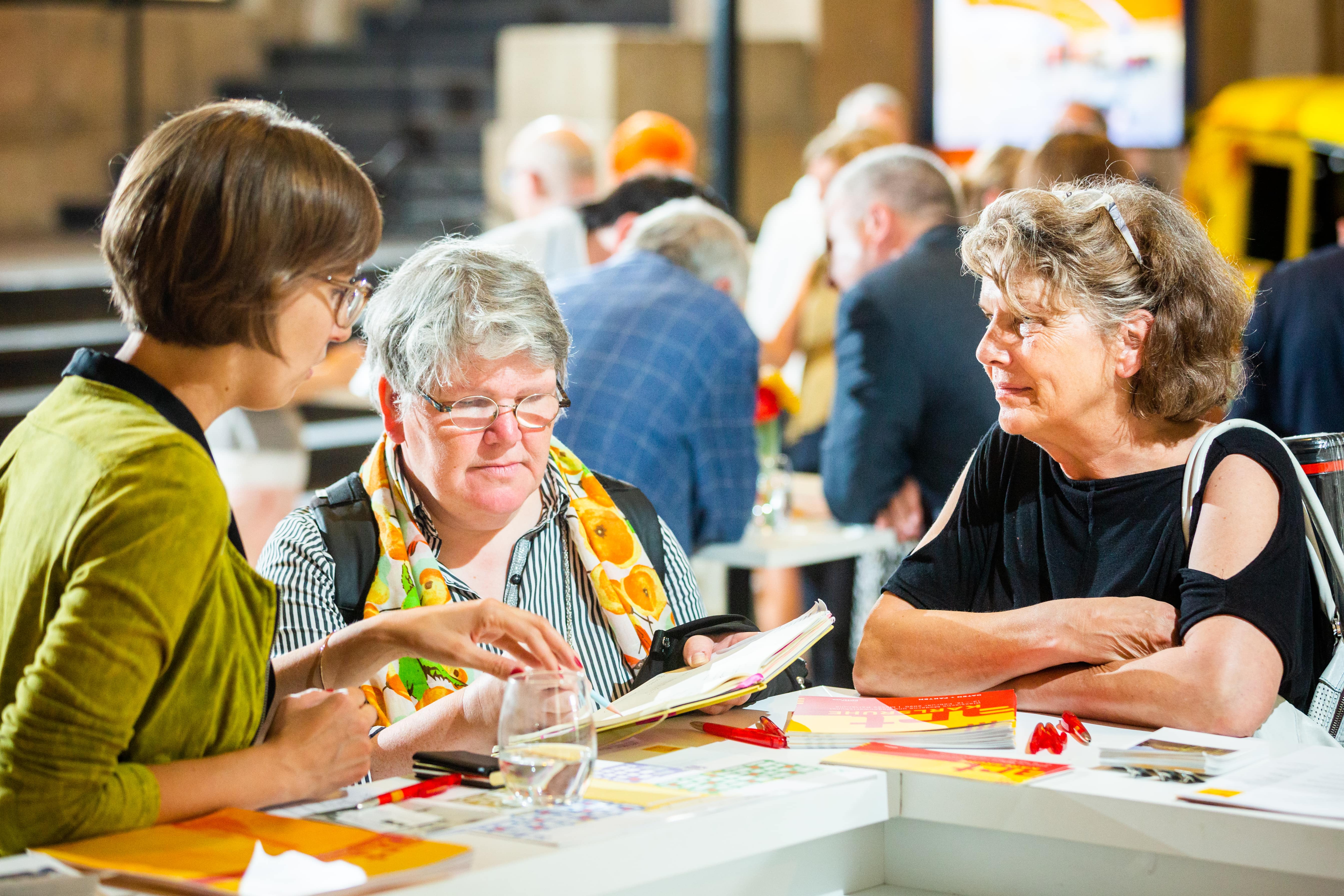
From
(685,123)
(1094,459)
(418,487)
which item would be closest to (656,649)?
(418,487)

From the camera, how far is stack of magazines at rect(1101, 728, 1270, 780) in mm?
1739

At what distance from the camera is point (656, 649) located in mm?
2254

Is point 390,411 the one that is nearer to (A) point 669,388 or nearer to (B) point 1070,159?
(A) point 669,388

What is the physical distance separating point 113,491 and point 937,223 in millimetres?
3364

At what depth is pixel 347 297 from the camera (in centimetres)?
165

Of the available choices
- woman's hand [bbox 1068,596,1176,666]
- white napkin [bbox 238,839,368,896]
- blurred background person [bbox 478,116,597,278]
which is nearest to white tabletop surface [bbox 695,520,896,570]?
woman's hand [bbox 1068,596,1176,666]

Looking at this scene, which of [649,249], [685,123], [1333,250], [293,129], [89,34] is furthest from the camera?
[89,34]

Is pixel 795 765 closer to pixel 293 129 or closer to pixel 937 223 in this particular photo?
pixel 293 129

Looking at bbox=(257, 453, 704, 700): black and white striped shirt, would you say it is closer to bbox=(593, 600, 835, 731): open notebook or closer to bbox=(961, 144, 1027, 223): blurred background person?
bbox=(593, 600, 835, 731): open notebook

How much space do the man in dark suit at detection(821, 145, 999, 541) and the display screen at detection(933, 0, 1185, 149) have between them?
17.5 ft

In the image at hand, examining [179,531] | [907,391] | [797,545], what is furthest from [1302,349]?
[179,531]

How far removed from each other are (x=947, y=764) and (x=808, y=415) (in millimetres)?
Result: 3529

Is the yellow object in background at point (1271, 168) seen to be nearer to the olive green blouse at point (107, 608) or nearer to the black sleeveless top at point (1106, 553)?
the black sleeveless top at point (1106, 553)

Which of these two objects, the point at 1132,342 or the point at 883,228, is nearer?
the point at 1132,342
